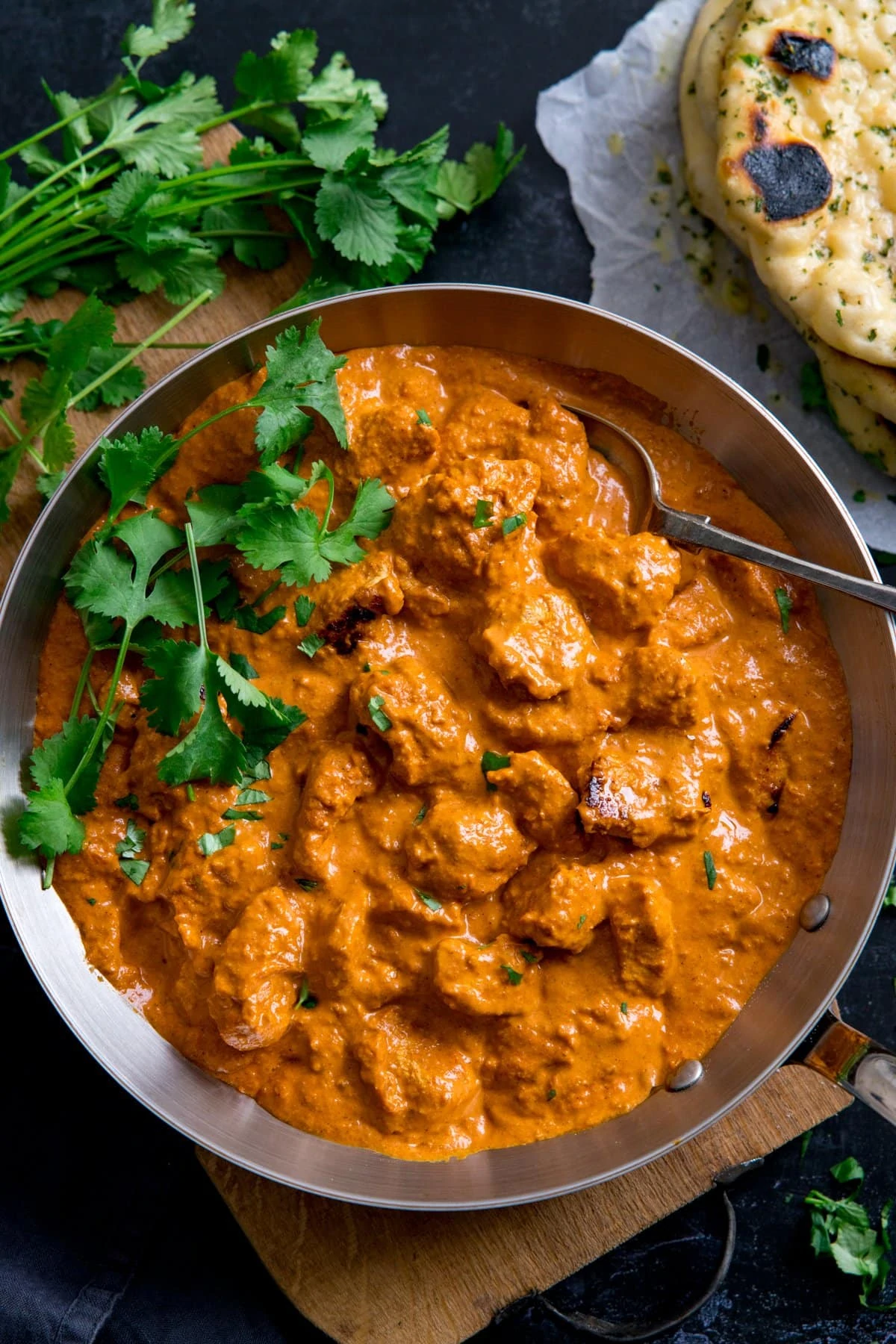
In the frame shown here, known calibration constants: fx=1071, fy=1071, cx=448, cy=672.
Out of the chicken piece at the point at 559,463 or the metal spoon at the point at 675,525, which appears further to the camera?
the chicken piece at the point at 559,463

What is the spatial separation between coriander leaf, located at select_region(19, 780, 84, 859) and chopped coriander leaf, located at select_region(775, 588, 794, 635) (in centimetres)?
206

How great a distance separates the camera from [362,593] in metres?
2.89

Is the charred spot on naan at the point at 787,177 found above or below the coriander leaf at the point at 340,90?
below

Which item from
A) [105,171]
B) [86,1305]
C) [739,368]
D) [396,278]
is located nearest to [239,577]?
[396,278]

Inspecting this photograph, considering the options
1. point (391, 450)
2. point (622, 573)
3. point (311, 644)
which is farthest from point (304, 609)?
point (622, 573)

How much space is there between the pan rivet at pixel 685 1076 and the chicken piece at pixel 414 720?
1.03 m

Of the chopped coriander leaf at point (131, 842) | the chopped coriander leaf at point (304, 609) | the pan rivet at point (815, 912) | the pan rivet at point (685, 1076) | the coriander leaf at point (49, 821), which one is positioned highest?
the chopped coriander leaf at point (304, 609)

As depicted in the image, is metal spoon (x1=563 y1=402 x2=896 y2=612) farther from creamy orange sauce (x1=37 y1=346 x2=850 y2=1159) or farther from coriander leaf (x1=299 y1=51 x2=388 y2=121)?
coriander leaf (x1=299 y1=51 x2=388 y2=121)

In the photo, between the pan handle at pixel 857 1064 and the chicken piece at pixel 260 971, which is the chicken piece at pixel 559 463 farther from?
the pan handle at pixel 857 1064

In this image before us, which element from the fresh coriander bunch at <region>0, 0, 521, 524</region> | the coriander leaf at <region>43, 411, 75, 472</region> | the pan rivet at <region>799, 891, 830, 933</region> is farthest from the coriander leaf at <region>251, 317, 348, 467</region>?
the pan rivet at <region>799, 891, 830, 933</region>

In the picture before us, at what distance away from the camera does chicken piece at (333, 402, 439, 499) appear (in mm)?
2990

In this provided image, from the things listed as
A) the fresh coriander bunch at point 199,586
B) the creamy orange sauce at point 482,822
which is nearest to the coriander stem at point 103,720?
the fresh coriander bunch at point 199,586

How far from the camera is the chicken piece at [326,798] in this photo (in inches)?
111

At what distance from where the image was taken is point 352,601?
2896 millimetres
